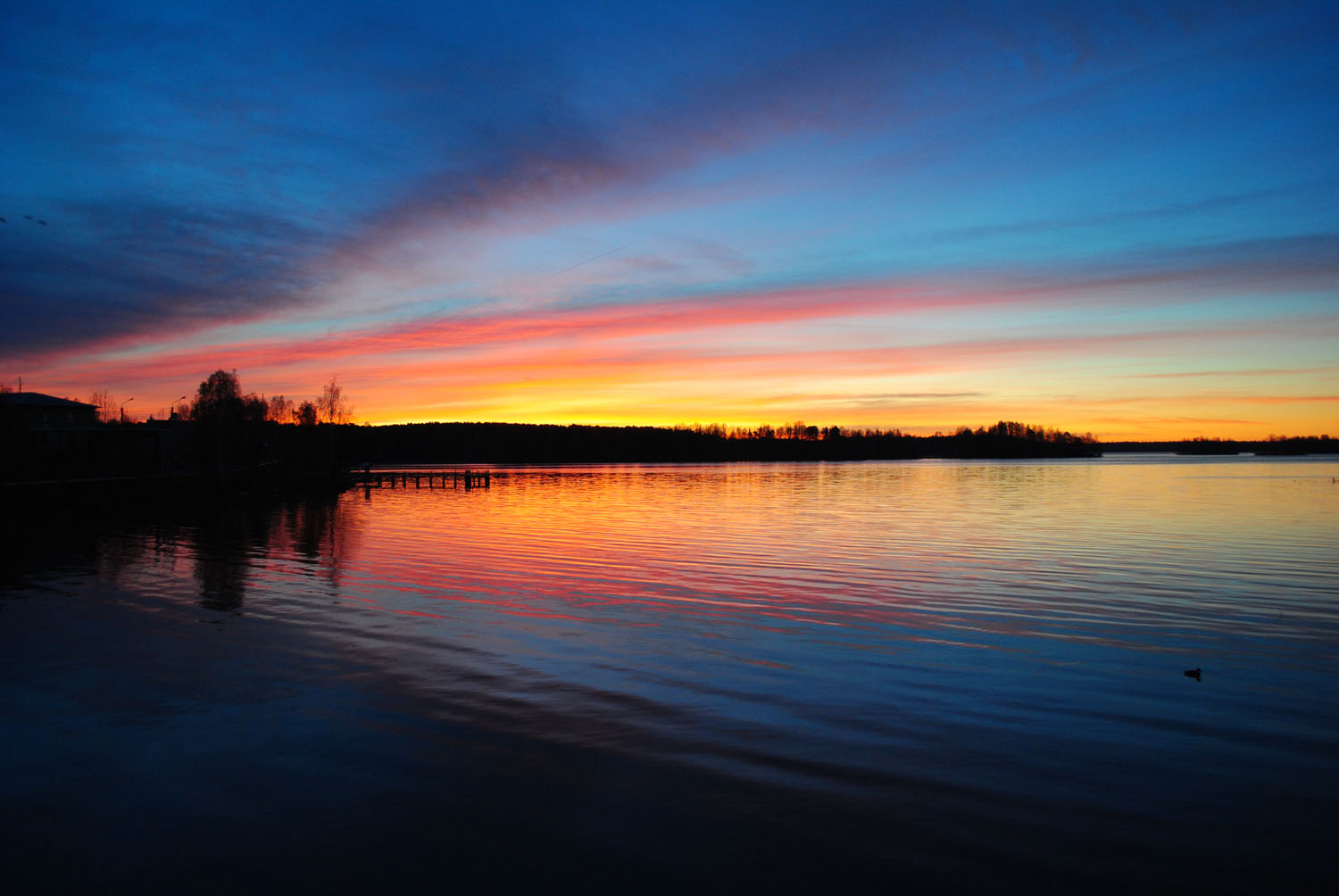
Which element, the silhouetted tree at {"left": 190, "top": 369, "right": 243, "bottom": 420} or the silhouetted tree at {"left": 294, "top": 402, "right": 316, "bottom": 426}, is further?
the silhouetted tree at {"left": 294, "top": 402, "right": 316, "bottom": 426}

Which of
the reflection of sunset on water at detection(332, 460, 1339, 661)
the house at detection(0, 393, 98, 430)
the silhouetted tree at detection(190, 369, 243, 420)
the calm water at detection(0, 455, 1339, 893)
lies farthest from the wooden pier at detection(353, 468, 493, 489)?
the calm water at detection(0, 455, 1339, 893)

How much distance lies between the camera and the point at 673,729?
8.83 metres

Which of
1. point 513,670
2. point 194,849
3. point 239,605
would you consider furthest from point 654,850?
point 239,605

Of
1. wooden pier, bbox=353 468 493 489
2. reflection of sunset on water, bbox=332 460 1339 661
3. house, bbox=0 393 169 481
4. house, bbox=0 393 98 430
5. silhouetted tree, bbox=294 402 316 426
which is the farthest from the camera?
silhouetted tree, bbox=294 402 316 426

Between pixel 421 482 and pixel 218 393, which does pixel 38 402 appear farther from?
pixel 421 482

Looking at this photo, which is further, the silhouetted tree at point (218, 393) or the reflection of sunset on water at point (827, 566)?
the silhouetted tree at point (218, 393)

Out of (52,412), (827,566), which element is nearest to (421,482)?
(52,412)

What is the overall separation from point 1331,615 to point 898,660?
9610 mm

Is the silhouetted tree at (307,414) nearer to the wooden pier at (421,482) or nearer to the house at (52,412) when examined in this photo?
the wooden pier at (421,482)

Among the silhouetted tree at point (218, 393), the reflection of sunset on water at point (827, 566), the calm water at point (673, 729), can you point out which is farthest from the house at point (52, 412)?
the calm water at point (673, 729)

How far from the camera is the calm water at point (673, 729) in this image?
6012 millimetres

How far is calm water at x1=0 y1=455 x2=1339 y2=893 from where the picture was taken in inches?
237

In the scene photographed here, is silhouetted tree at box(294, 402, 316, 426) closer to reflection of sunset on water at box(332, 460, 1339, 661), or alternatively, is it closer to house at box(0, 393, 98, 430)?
house at box(0, 393, 98, 430)

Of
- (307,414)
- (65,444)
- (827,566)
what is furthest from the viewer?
(307,414)
